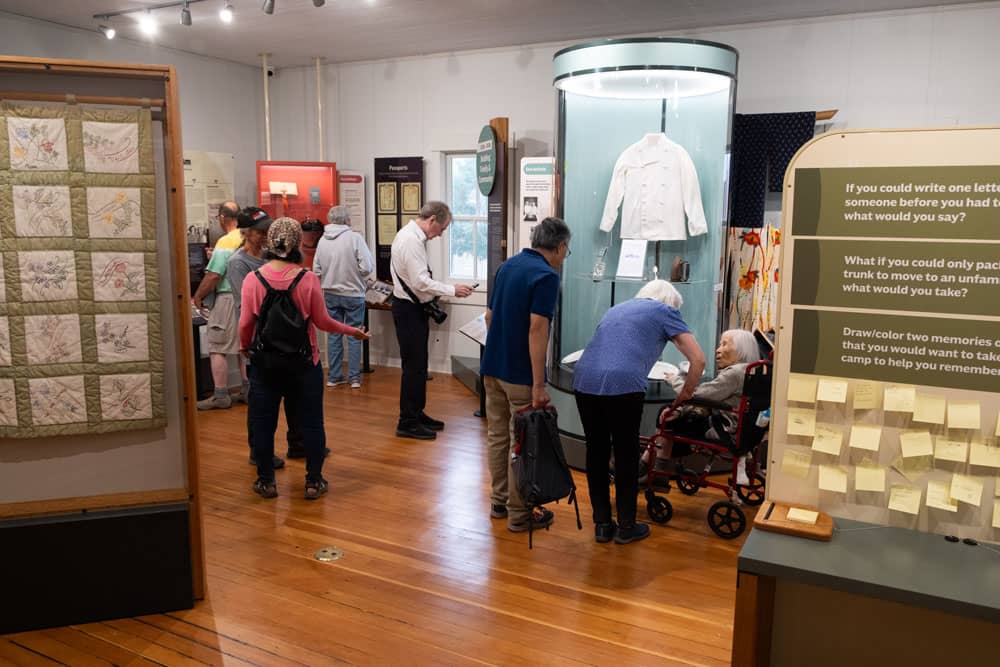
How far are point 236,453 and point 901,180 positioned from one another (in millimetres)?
4546

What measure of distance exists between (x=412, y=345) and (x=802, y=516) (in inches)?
144

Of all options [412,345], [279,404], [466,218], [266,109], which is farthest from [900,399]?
[266,109]

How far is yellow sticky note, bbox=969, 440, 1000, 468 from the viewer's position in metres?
2.04

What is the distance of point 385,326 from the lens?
8.46 meters

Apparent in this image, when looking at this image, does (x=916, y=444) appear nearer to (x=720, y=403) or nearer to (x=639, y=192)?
(x=720, y=403)

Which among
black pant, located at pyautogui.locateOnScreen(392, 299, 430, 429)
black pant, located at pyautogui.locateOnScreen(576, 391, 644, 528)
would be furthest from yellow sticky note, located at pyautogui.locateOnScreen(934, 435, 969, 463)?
black pant, located at pyautogui.locateOnScreen(392, 299, 430, 429)

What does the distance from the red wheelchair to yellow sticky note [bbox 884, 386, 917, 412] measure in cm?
178

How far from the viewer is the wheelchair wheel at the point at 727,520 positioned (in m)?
4.02

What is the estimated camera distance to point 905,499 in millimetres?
2143

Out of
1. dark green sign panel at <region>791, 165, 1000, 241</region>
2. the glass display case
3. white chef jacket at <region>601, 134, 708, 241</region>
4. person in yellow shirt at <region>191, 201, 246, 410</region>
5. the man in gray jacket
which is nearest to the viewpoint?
dark green sign panel at <region>791, 165, 1000, 241</region>

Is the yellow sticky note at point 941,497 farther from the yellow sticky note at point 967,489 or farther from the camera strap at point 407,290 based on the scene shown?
the camera strap at point 407,290

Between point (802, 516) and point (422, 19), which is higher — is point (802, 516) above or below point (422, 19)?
below

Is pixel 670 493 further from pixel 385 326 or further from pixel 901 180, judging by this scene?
pixel 385 326

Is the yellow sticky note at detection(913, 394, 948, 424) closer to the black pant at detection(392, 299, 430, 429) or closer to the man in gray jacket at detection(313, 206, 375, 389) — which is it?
the black pant at detection(392, 299, 430, 429)
